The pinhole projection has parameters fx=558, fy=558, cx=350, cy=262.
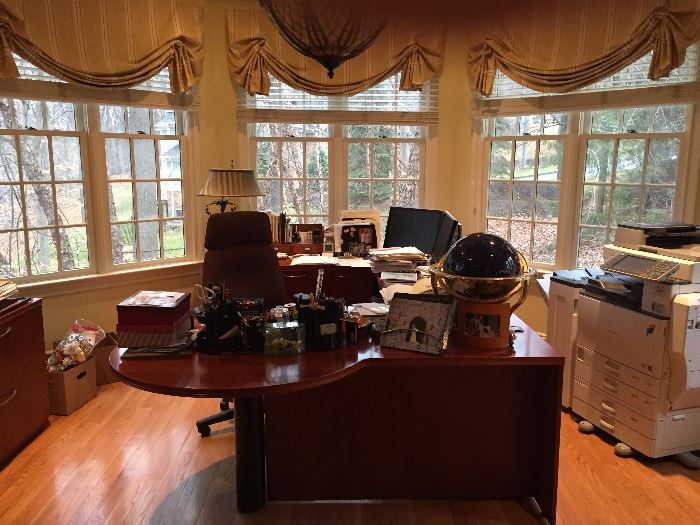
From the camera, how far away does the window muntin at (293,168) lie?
4.53m

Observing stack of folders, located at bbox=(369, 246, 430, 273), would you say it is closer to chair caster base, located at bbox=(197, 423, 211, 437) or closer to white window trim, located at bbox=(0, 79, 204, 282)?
chair caster base, located at bbox=(197, 423, 211, 437)

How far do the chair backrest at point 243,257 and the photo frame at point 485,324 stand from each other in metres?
1.27

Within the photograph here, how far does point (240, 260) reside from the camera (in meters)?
3.00

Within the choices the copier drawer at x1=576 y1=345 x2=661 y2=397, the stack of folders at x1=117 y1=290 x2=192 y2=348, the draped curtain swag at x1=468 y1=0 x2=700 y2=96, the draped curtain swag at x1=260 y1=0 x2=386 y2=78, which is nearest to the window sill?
the stack of folders at x1=117 y1=290 x2=192 y2=348

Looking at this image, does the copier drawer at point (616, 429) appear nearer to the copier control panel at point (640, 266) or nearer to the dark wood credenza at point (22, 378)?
the copier control panel at point (640, 266)

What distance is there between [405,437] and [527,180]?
2.59 meters

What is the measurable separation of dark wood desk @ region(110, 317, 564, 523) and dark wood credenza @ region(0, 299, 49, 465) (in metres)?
1.29

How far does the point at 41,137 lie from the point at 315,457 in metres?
2.74

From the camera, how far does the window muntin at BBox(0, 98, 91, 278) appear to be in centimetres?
350

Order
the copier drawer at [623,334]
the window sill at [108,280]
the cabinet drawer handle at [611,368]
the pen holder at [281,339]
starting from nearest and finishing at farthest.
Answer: the pen holder at [281,339]
the copier drawer at [623,334]
the cabinet drawer handle at [611,368]
the window sill at [108,280]

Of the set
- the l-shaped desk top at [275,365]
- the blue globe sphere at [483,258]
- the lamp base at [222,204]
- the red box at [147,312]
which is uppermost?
the lamp base at [222,204]

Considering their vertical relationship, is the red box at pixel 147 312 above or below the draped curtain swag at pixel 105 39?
below

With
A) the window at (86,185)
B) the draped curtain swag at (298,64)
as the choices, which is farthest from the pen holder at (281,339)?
the draped curtain swag at (298,64)

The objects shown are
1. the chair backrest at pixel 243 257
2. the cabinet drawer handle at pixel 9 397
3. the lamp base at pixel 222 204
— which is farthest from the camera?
the lamp base at pixel 222 204
